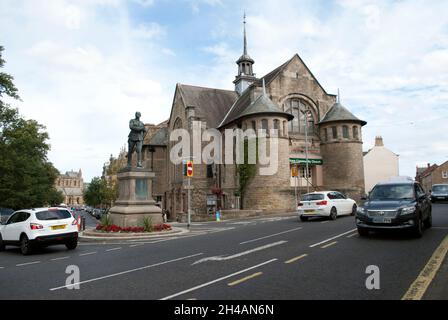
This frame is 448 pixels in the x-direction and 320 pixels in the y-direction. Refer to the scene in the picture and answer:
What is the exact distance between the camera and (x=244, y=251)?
9.15 metres

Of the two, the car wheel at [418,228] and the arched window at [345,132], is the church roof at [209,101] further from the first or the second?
the car wheel at [418,228]

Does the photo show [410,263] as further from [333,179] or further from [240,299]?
[333,179]

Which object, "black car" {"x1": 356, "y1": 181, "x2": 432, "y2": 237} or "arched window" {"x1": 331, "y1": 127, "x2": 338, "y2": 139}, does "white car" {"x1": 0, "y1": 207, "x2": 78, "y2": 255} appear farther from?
"arched window" {"x1": 331, "y1": 127, "x2": 338, "y2": 139}

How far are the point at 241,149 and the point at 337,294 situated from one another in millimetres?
26142

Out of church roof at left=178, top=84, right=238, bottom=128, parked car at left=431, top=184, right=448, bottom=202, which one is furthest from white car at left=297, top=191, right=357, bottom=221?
church roof at left=178, top=84, right=238, bottom=128

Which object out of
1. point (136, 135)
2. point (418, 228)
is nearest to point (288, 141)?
point (136, 135)

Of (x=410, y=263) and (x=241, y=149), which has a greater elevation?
(x=241, y=149)

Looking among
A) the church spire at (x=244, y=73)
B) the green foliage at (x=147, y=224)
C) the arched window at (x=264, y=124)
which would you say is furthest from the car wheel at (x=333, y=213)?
the church spire at (x=244, y=73)

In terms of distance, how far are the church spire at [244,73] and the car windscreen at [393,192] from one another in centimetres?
3351

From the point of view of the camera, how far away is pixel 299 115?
1363 inches

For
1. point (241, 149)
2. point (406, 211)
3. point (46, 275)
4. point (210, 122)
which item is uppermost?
point (210, 122)
